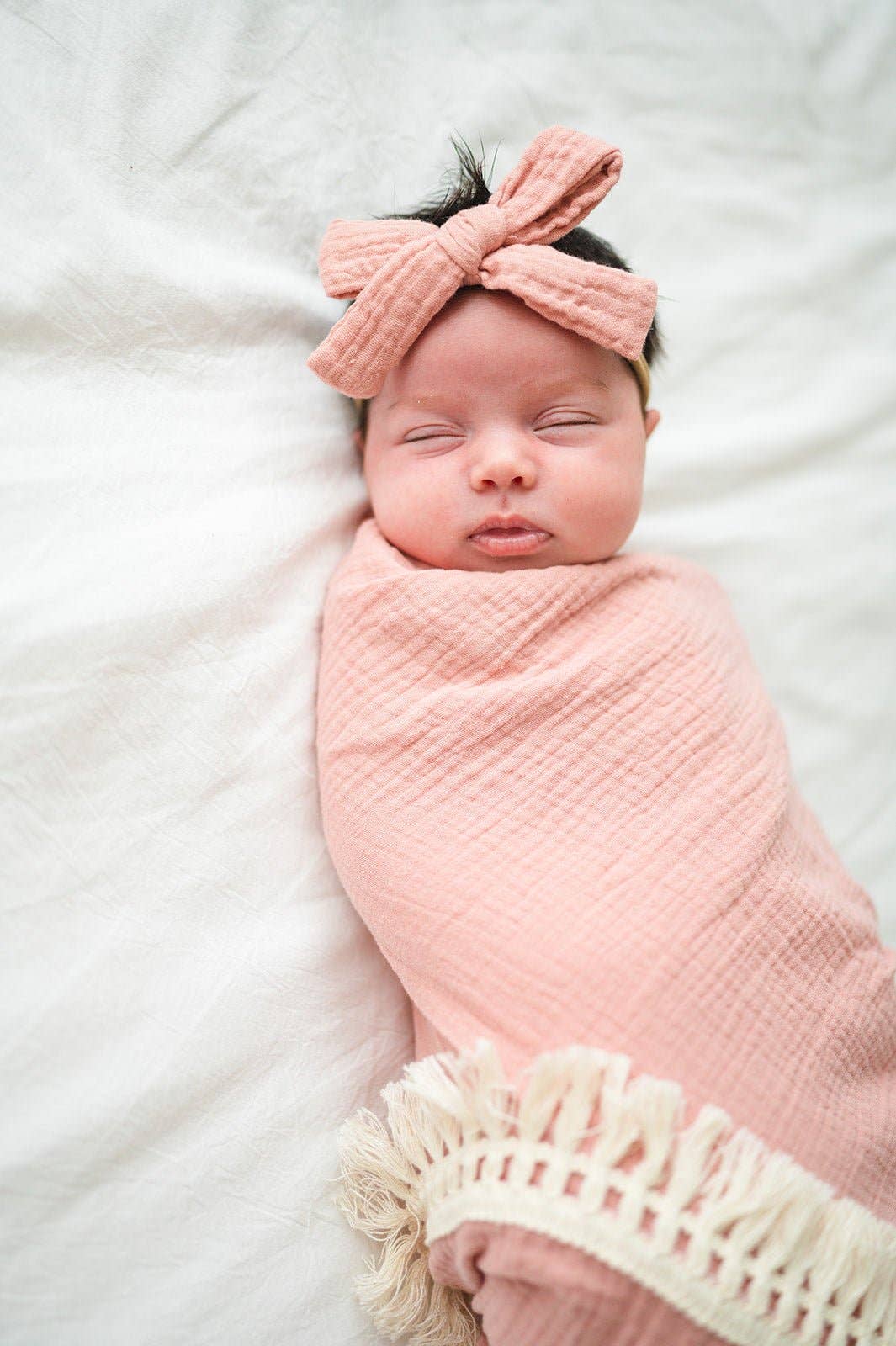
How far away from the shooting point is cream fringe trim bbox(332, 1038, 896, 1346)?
0.66 m

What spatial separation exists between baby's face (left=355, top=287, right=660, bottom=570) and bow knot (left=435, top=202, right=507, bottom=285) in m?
0.04

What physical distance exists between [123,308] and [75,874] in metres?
0.50

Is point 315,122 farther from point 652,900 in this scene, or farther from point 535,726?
point 652,900

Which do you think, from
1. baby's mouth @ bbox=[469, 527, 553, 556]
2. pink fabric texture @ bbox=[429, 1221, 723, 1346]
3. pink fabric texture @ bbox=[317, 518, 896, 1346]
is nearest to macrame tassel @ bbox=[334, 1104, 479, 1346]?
pink fabric texture @ bbox=[317, 518, 896, 1346]

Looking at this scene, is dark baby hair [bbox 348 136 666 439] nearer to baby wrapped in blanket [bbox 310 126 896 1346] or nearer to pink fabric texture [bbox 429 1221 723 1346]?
baby wrapped in blanket [bbox 310 126 896 1346]

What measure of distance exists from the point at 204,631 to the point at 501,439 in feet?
1.05

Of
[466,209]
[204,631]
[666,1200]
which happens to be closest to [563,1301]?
[666,1200]

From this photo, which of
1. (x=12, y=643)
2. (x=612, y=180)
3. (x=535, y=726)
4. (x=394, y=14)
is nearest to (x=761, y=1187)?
(x=535, y=726)

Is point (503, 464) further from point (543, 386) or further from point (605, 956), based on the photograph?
point (605, 956)

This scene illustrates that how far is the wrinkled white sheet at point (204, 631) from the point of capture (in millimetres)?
772

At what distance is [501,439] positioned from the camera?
92cm

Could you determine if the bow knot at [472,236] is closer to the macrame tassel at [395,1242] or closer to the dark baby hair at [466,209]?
the dark baby hair at [466,209]

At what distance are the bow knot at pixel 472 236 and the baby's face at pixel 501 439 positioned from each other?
0.04 m

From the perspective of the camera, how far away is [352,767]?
868 mm
